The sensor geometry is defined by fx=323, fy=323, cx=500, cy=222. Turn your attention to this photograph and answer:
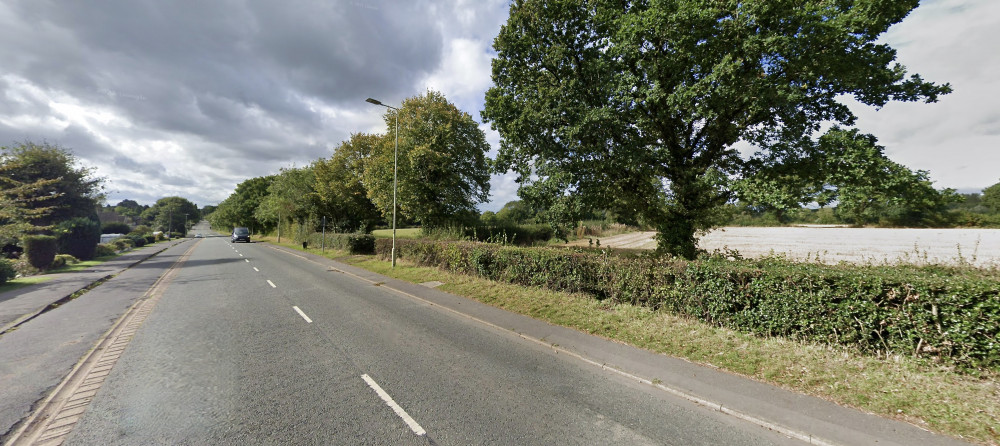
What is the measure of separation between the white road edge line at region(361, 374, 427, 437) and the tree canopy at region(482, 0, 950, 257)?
854 cm

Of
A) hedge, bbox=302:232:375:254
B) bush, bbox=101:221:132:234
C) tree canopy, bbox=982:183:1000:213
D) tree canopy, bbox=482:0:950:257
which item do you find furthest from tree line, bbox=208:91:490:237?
bush, bbox=101:221:132:234

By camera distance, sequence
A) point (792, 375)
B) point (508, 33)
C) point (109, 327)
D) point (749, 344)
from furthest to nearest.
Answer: point (508, 33)
point (109, 327)
point (749, 344)
point (792, 375)

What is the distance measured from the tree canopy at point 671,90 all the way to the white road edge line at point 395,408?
8.54 m

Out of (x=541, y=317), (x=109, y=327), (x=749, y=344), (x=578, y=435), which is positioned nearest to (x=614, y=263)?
(x=541, y=317)

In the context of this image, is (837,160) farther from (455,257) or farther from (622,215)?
(455,257)

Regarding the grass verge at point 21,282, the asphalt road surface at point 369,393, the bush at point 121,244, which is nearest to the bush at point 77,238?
the bush at point 121,244

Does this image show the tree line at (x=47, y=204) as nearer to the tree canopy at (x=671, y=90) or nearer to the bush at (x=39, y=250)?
the bush at (x=39, y=250)

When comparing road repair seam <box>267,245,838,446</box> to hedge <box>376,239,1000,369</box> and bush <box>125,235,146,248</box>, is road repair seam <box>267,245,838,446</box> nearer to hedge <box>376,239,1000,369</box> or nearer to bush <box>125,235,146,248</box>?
hedge <box>376,239,1000,369</box>

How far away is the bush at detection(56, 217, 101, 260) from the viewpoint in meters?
20.9

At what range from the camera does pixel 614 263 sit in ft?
26.2

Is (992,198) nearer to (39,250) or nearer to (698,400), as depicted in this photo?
(698,400)

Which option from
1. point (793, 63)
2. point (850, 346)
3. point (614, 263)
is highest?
point (793, 63)

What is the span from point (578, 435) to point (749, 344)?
384 centimetres

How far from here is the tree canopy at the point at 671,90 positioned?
808 cm
